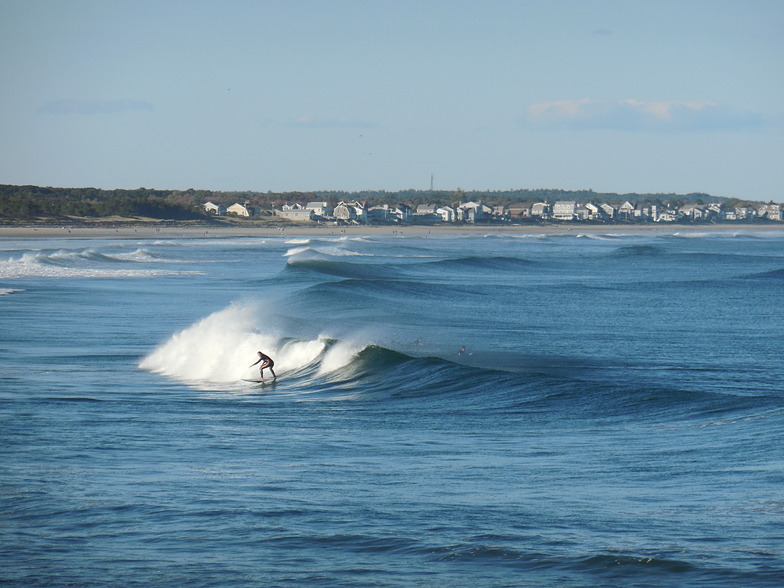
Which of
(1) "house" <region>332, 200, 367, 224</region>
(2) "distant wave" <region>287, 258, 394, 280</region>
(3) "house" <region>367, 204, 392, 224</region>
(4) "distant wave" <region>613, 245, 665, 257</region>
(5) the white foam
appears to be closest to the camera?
(5) the white foam

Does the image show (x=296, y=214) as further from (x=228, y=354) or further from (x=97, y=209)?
(x=228, y=354)

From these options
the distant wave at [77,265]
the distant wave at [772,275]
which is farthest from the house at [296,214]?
the distant wave at [772,275]

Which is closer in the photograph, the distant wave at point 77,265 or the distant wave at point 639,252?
the distant wave at point 77,265

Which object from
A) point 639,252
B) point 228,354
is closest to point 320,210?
point 639,252

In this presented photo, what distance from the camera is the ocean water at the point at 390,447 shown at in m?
9.33

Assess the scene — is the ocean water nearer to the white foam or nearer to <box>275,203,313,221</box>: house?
the white foam

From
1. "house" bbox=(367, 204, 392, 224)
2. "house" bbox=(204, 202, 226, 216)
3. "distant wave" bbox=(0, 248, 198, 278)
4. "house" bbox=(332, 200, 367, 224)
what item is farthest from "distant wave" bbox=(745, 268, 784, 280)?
"house" bbox=(367, 204, 392, 224)

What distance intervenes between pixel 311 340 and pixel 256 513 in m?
15.6

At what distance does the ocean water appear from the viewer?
933 centimetres

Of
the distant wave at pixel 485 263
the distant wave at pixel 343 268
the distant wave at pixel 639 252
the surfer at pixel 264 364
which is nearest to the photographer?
the surfer at pixel 264 364

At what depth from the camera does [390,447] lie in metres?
14.6

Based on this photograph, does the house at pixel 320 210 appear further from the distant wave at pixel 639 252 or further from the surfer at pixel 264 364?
the surfer at pixel 264 364

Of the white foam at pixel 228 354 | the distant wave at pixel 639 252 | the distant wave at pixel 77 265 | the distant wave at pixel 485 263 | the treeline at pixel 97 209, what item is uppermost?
the treeline at pixel 97 209

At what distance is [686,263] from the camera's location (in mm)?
73438
